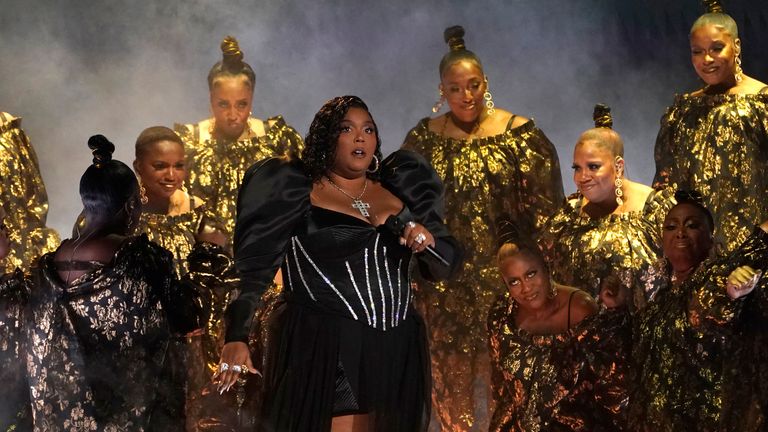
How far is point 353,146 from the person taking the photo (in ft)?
13.9

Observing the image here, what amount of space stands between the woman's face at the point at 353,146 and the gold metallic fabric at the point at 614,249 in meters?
1.93

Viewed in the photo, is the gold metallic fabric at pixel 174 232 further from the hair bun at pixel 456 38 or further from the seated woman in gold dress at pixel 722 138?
the seated woman in gold dress at pixel 722 138

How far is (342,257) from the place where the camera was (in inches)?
162

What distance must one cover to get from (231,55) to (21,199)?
1.21 metres

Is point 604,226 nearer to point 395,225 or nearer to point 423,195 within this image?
point 423,195

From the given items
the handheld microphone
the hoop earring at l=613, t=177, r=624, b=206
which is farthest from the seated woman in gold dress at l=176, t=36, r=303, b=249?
the handheld microphone

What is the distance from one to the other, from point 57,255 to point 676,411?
1973mm

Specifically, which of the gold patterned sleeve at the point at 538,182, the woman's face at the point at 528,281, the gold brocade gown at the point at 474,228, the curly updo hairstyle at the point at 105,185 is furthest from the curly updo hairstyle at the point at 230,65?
the curly updo hairstyle at the point at 105,185

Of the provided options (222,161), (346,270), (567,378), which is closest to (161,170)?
(222,161)

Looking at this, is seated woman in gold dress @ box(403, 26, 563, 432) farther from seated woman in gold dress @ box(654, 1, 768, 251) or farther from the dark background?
the dark background

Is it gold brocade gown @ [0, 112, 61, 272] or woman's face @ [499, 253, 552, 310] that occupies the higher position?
gold brocade gown @ [0, 112, 61, 272]

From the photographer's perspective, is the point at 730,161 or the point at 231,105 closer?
the point at 730,161

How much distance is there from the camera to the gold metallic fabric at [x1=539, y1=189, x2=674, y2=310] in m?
5.96

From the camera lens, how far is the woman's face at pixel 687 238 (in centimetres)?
473
